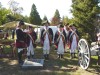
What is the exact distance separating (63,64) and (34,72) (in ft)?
6.45

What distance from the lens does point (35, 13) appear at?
7912cm

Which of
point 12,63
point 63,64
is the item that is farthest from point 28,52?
point 63,64

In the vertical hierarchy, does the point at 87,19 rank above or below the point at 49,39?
above

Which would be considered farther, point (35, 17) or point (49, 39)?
point (35, 17)

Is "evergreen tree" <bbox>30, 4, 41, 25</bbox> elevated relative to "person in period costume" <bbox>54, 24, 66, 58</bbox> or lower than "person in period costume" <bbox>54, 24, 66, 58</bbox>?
elevated

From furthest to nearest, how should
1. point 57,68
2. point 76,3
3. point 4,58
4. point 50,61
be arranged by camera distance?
1. point 76,3
2. point 4,58
3. point 50,61
4. point 57,68

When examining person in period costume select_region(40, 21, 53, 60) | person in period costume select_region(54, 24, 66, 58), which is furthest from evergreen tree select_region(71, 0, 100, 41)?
person in period costume select_region(40, 21, 53, 60)

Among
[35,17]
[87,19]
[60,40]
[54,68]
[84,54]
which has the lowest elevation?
[54,68]

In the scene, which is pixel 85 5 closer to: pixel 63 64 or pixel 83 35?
pixel 83 35

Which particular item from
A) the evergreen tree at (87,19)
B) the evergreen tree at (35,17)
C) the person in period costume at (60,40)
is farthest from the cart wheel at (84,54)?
the evergreen tree at (35,17)

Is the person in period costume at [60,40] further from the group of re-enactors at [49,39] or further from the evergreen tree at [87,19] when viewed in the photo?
the evergreen tree at [87,19]

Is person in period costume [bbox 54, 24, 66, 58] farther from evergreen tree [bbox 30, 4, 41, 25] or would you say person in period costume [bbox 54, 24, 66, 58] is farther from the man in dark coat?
evergreen tree [bbox 30, 4, 41, 25]

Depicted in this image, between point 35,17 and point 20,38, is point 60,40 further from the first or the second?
point 35,17

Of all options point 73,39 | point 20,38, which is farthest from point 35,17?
point 20,38
